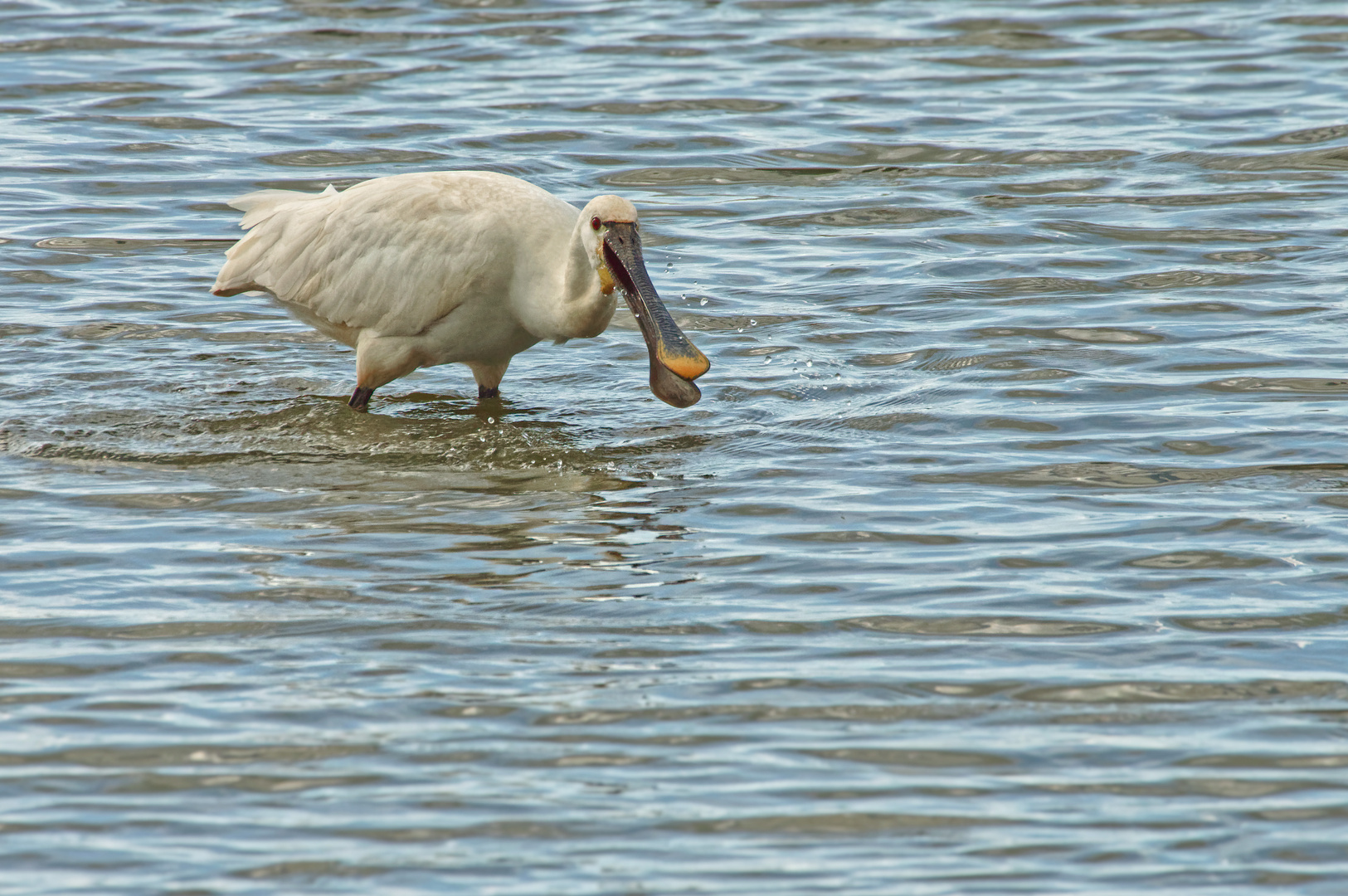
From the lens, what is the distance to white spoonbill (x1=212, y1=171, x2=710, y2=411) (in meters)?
8.59

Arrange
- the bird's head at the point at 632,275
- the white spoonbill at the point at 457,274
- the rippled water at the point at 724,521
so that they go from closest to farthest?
the rippled water at the point at 724,521, the bird's head at the point at 632,275, the white spoonbill at the point at 457,274

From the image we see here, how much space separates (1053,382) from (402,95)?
8047 mm

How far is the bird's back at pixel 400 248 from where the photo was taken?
29.3ft

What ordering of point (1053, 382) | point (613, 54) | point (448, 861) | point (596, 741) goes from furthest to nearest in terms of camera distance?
point (613, 54), point (1053, 382), point (596, 741), point (448, 861)

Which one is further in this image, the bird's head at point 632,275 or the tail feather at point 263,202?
the tail feather at point 263,202

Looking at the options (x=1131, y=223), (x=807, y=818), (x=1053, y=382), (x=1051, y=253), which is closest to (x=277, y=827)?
(x=807, y=818)

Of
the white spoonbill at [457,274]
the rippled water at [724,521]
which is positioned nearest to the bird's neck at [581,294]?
the white spoonbill at [457,274]

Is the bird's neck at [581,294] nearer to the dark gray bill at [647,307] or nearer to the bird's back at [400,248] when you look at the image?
the dark gray bill at [647,307]

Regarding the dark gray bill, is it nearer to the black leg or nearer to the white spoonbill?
the white spoonbill

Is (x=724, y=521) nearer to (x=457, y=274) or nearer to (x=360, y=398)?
(x=457, y=274)

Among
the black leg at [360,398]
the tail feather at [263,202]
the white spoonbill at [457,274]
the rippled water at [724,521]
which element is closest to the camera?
the rippled water at [724,521]

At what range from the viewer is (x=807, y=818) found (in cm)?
512

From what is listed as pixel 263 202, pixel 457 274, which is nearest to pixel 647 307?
pixel 457 274

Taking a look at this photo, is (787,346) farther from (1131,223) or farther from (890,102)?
(890,102)
